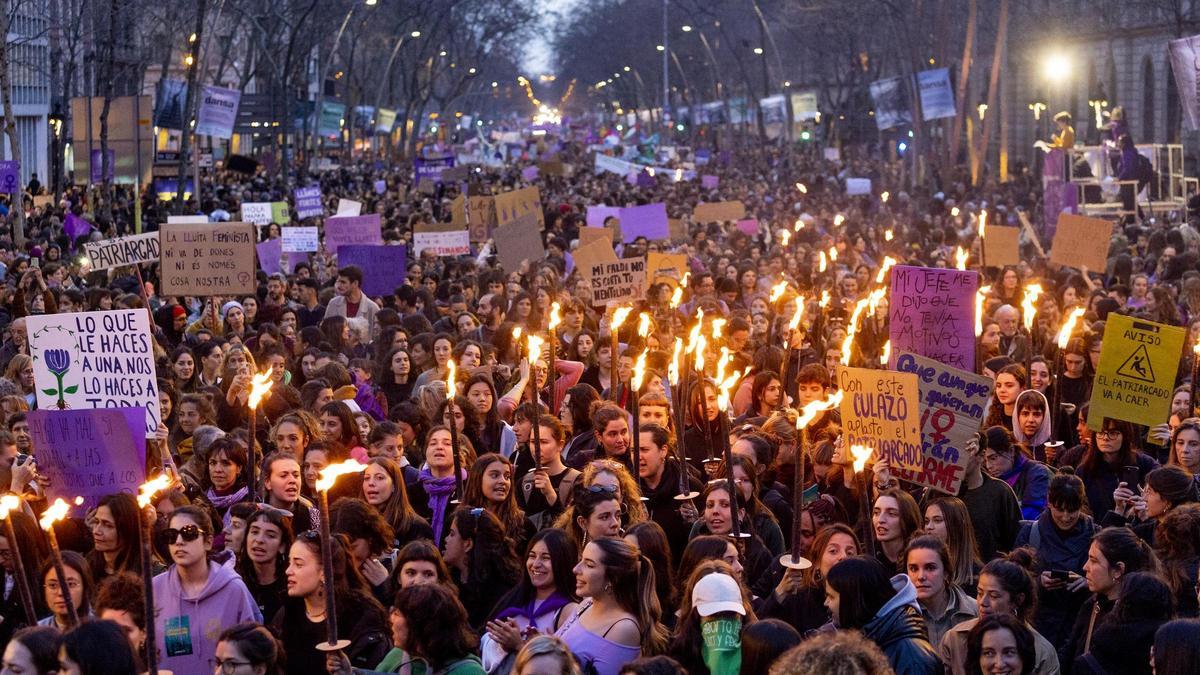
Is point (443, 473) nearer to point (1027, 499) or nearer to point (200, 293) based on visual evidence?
point (1027, 499)

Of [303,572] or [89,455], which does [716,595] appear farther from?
[89,455]

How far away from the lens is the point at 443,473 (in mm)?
8797

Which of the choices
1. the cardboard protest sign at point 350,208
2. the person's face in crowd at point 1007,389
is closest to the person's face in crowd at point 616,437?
the person's face in crowd at point 1007,389

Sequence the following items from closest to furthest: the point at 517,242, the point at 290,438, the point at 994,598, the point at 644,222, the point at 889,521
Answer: the point at 994,598 → the point at 889,521 → the point at 290,438 → the point at 517,242 → the point at 644,222

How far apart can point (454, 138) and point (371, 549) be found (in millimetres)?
119017

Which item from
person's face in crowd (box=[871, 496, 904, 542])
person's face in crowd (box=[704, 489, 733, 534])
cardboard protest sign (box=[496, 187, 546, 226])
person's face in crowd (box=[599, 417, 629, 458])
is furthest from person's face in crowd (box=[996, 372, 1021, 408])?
cardboard protest sign (box=[496, 187, 546, 226])

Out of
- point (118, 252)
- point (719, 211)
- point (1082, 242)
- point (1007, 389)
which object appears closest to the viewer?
point (1007, 389)

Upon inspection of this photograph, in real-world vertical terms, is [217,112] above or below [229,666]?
above

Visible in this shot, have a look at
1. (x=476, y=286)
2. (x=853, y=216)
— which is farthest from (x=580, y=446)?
(x=853, y=216)

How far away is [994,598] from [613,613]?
4.30 ft

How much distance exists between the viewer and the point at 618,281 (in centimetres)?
1611

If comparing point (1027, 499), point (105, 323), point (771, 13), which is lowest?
point (1027, 499)

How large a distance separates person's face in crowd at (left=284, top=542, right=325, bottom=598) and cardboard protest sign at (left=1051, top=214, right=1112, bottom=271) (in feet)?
40.7

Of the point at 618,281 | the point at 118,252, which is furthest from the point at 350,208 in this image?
the point at 618,281
